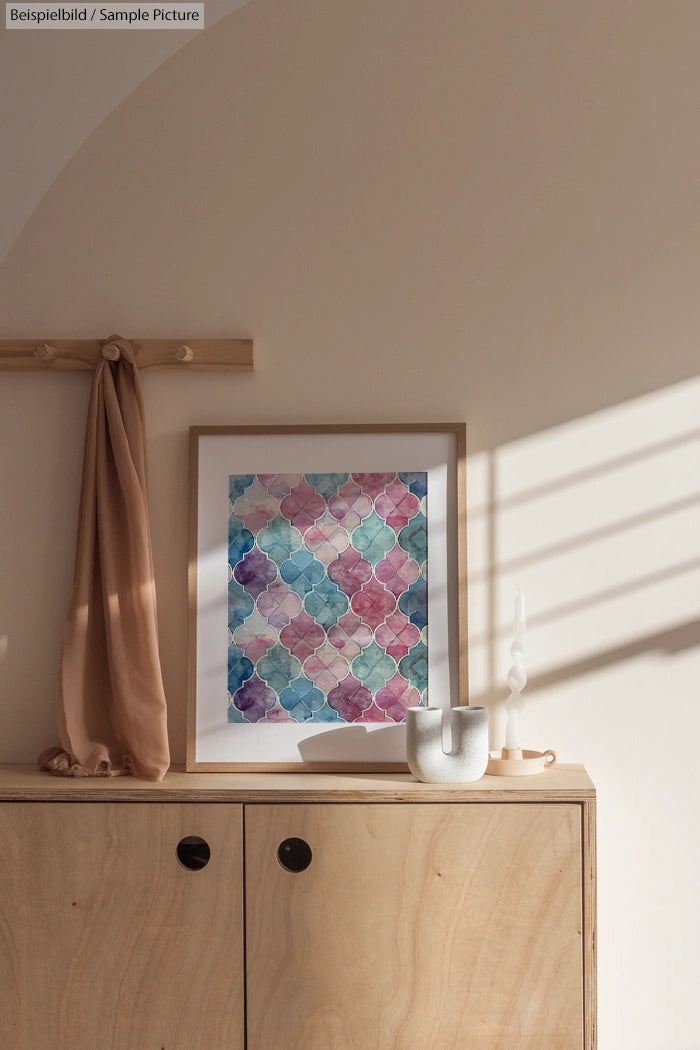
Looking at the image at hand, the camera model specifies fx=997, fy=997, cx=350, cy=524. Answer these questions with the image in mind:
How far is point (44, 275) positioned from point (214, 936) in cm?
145

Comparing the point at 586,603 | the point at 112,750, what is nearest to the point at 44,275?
the point at 112,750

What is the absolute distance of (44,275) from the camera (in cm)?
224

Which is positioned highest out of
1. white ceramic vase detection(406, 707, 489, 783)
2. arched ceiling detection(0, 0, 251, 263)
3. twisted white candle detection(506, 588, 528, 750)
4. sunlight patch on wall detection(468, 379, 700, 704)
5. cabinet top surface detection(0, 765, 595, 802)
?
arched ceiling detection(0, 0, 251, 263)

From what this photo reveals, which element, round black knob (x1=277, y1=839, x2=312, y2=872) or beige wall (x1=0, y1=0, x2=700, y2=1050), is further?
beige wall (x1=0, y1=0, x2=700, y2=1050)

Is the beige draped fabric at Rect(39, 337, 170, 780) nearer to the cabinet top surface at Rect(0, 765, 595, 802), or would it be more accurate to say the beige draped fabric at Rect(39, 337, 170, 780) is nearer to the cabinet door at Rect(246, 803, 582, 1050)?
the cabinet top surface at Rect(0, 765, 595, 802)

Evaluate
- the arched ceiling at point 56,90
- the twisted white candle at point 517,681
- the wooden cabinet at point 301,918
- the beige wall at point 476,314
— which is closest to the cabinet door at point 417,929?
the wooden cabinet at point 301,918

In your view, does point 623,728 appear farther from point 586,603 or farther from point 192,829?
point 192,829

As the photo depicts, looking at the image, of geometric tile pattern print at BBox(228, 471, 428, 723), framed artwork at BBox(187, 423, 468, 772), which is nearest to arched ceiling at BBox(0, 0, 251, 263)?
framed artwork at BBox(187, 423, 468, 772)

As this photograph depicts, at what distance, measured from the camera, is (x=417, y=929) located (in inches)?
73.0

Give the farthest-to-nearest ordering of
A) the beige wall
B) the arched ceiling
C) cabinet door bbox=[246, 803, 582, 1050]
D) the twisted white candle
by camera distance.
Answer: the arched ceiling → the beige wall → the twisted white candle → cabinet door bbox=[246, 803, 582, 1050]

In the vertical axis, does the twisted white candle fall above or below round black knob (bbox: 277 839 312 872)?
above

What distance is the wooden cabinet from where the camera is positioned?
1843mm

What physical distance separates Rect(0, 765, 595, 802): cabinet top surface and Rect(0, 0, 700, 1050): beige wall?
8.9 inches

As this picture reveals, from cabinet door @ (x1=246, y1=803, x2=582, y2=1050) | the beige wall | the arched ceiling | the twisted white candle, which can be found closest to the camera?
cabinet door @ (x1=246, y1=803, x2=582, y2=1050)
